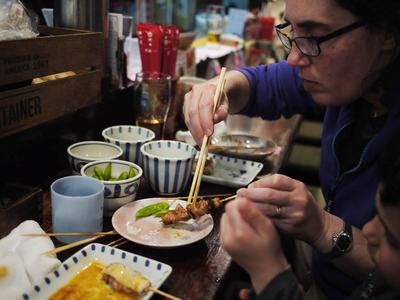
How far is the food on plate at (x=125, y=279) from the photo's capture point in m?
0.94

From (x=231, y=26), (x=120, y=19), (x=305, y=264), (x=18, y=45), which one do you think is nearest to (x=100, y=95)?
(x=120, y=19)

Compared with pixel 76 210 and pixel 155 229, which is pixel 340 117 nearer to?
pixel 155 229

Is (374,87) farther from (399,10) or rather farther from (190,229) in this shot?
(190,229)

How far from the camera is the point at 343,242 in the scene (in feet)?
4.07

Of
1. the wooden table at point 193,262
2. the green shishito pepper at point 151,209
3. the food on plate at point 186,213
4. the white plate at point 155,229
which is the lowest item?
the wooden table at point 193,262

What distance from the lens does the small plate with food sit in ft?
6.12

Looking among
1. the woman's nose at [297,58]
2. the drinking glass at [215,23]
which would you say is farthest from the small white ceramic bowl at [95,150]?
the drinking glass at [215,23]

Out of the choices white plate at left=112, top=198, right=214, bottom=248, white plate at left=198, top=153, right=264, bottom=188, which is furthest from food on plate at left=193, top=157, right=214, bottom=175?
white plate at left=112, top=198, right=214, bottom=248

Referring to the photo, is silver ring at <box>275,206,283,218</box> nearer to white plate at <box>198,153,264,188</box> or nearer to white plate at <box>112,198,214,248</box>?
white plate at <box>112,198,214,248</box>

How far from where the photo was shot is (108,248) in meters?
1.06

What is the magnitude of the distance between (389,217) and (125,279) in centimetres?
61

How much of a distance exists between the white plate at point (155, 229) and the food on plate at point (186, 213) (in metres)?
0.02

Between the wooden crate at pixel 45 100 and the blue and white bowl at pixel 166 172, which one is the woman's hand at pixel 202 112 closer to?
the blue and white bowl at pixel 166 172

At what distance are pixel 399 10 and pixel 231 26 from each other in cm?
303
